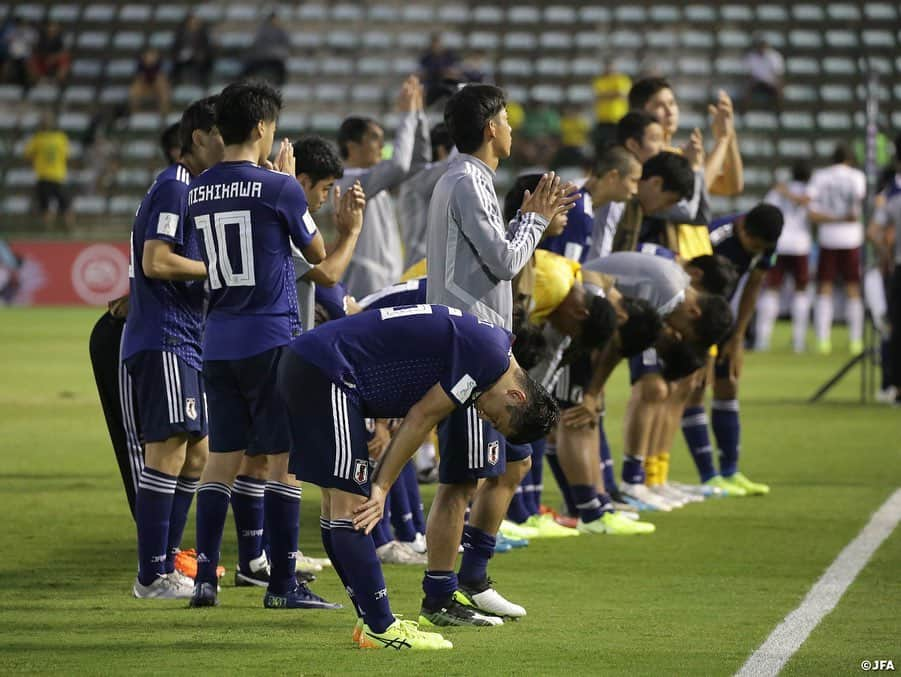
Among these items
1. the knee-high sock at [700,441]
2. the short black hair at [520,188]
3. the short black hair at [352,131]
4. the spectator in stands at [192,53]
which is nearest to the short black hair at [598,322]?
the short black hair at [520,188]

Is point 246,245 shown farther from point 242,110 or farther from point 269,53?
point 269,53

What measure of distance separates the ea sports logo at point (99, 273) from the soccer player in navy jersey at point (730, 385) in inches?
751

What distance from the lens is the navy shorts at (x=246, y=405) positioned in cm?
637

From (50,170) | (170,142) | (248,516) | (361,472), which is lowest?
(248,516)

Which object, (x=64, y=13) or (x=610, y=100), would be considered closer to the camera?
(x=610, y=100)

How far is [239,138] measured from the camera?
6391 millimetres

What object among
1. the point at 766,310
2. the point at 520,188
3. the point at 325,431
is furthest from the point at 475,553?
the point at 766,310

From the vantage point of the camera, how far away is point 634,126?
9.85m

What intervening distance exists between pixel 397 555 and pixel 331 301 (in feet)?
4.21

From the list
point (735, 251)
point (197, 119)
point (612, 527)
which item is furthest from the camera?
point (735, 251)

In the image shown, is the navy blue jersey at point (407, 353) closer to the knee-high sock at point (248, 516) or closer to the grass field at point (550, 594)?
the grass field at point (550, 594)

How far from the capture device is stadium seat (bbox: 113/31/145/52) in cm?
3547

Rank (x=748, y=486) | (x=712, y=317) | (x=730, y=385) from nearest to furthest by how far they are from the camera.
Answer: (x=712, y=317)
(x=748, y=486)
(x=730, y=385)

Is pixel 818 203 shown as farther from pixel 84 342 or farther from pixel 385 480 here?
pixel 385 480
